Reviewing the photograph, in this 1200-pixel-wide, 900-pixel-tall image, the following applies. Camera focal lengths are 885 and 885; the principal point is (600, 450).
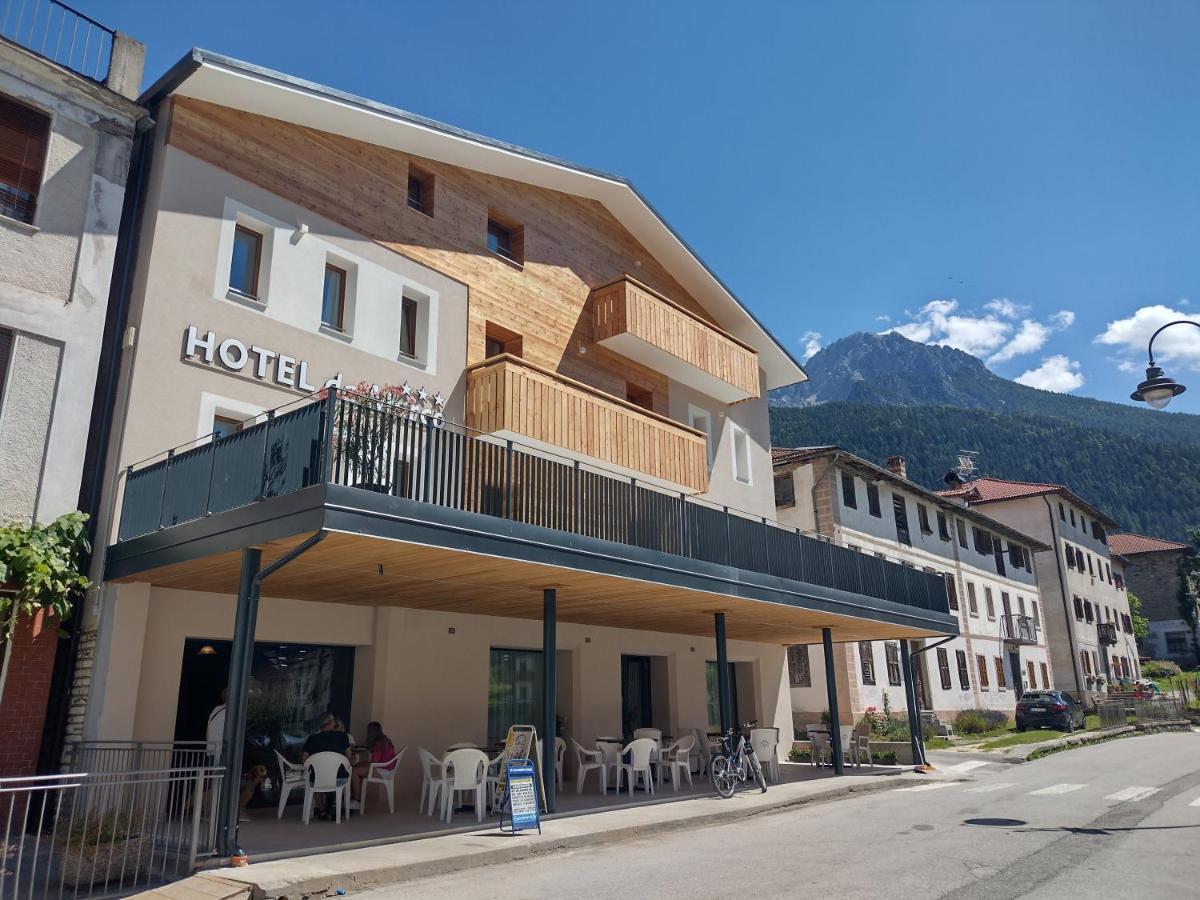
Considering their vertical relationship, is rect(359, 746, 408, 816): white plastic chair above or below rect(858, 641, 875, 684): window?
below

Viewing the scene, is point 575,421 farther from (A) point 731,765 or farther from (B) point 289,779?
(B) point 289,779

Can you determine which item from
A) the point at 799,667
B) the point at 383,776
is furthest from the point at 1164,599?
the point at 383,776

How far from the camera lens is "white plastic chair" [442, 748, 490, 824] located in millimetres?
11844

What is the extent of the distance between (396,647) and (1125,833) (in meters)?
10.3

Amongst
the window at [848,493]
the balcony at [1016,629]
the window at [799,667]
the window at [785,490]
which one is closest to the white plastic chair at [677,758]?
the window at [799,667]

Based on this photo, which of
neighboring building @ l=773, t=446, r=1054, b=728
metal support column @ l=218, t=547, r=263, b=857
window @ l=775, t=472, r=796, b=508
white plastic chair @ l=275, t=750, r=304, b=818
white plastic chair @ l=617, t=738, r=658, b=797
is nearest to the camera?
metal support column @ l=218, t=547, r=263, b=857

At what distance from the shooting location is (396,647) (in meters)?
14.2

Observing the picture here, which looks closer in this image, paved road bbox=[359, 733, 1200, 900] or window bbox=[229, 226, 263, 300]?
paved road bbox=[359, 733, 1200, 900]

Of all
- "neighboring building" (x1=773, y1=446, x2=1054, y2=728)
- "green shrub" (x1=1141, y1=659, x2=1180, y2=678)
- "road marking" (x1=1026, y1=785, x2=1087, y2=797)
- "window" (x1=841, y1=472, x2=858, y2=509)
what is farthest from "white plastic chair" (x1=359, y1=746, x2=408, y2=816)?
"green shrub" (x1=1141, y1=659, x2=1180, y2=678)

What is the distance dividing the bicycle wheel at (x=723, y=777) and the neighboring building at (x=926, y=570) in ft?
20.8

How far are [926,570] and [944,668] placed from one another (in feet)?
43.5

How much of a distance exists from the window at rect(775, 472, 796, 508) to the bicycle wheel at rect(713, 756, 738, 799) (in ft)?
53.6

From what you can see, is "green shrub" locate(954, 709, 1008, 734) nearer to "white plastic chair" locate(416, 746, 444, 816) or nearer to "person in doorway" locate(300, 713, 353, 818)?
"white plastic chair" locate(416, 746, 444, 816)

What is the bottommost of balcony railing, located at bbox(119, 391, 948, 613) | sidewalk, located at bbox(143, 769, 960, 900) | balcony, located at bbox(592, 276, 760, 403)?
sidewalk, located at bbox(143, 769, 960, 900)
